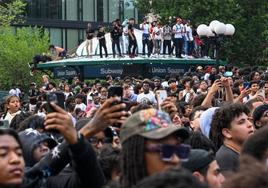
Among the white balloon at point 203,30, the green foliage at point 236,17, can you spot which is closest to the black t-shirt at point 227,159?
the white balloon at point 203,30

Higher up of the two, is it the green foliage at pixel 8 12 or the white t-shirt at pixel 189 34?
the green foliage at pixel 8 12

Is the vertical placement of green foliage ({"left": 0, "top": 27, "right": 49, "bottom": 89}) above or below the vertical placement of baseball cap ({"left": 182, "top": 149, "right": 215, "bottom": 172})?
below

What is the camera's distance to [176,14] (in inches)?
1775

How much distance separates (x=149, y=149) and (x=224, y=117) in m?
2.50

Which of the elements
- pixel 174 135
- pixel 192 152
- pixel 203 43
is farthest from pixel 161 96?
pixel 203 43

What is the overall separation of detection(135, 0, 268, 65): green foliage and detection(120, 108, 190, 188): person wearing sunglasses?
1556 inches

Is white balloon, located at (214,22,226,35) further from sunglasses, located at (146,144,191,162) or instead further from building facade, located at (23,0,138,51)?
building facade, located at (23,0,138,51)

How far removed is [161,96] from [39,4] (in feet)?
180

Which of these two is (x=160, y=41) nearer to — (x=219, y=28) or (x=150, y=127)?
(x=219, y=28)

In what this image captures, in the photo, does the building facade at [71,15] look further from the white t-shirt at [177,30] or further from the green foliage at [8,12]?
the white t-shirt at [177,30]

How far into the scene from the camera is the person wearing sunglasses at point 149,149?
453 cm

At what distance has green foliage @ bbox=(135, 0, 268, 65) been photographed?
44438mm

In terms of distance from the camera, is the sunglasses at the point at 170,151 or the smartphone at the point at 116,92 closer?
the sunglasses at the point at 170,151

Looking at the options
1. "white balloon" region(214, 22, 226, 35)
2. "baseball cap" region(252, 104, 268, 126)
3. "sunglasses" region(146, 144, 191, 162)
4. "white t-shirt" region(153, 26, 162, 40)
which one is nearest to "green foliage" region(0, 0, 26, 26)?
"white t-shirt" region(153, 26, 162, 40)
